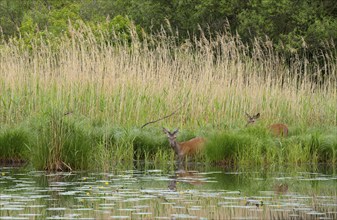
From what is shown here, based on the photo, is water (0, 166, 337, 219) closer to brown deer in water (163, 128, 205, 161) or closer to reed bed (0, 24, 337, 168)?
brown deer in water (163, 128, 205, 161)

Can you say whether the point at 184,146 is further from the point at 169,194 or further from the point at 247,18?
the point at 247,18

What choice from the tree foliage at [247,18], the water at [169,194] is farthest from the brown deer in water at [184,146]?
the tree foliage at [247,18]

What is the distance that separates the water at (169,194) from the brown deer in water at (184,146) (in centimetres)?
103

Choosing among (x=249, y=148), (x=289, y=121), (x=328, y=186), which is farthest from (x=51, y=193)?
(x=289, y=121)

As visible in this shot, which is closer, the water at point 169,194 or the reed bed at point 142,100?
the water at point 169,194

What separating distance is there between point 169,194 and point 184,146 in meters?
3.52

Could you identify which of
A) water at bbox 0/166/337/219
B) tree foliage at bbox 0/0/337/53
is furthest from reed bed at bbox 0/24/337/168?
tree foliage at bbox 0/0/337/53

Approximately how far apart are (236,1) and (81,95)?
34.7ft

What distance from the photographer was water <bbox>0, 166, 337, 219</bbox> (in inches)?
269

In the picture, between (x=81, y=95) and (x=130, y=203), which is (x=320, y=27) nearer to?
(x=81, y=95)

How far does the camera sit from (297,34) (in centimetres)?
2170

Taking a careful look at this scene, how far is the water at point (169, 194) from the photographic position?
269 inches

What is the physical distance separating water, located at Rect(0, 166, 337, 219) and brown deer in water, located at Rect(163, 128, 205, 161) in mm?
1032

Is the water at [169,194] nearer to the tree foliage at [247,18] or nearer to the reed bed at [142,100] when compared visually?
the reed bed at [142,100]
